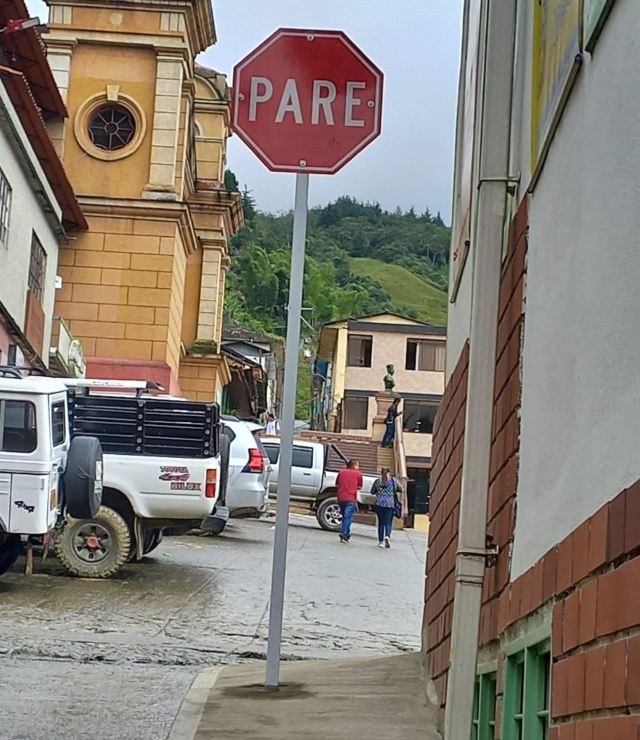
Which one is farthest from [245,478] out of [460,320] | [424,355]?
[424,355]

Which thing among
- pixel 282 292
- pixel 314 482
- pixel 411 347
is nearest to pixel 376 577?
pixel 314 482

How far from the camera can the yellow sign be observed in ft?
12.6

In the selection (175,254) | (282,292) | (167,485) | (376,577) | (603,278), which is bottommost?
(376,577)

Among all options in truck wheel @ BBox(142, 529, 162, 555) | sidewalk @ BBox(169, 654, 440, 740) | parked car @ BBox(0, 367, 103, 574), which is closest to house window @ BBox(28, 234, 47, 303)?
truck wheel @ BBox(142, 529, 162, 555)

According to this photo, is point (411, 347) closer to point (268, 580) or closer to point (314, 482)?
point (314, 482)

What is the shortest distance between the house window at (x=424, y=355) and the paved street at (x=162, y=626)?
44156mm

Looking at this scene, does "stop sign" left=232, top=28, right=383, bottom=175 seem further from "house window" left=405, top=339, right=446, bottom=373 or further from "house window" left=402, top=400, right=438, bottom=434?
"house window" left=405, top=339, right=446, bottom=373

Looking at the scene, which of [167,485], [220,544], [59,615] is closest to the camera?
[59,615]

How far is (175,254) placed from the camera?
32281 millimetres

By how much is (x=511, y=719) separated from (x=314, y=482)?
76.1ft

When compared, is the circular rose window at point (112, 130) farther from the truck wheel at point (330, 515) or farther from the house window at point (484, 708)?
the house window at point (484, 708)

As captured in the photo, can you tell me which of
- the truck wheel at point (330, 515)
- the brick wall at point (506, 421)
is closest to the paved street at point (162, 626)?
the brick wall at point (506, 421)

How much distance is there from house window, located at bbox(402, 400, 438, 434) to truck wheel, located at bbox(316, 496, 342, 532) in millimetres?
34085

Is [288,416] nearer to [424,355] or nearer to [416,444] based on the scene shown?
[416,444]
